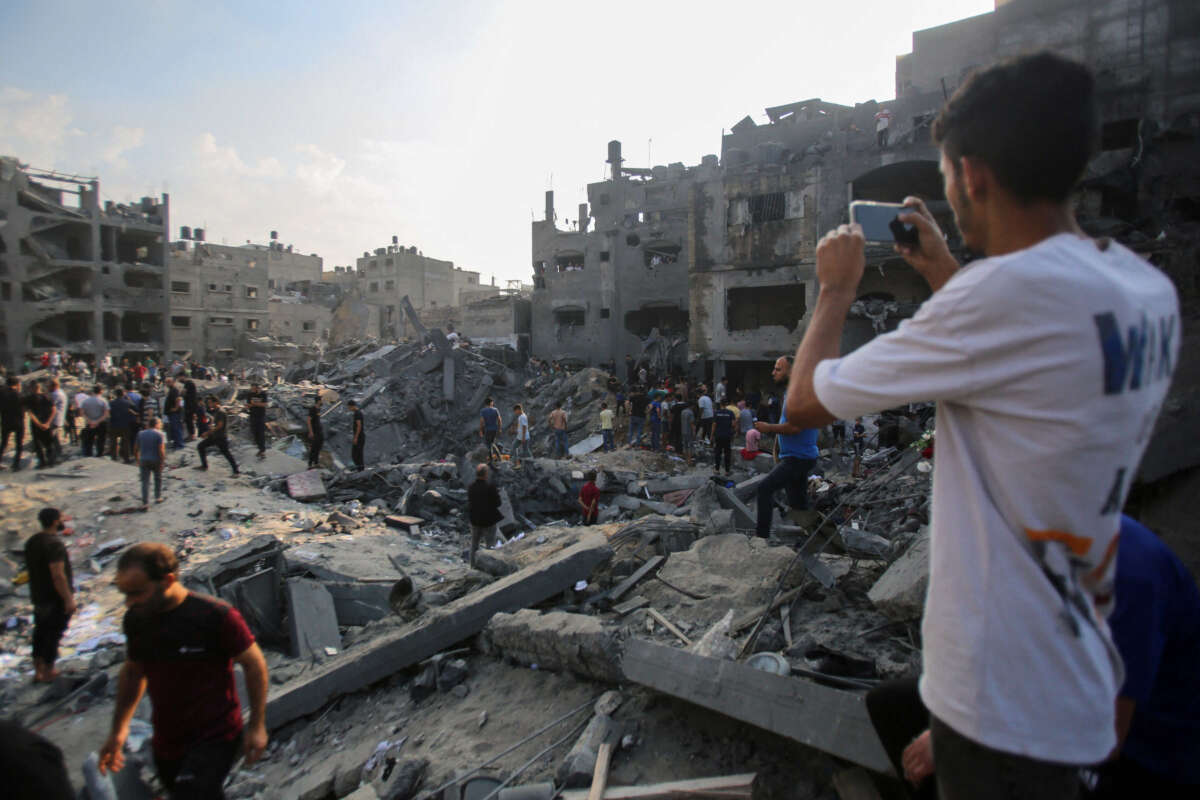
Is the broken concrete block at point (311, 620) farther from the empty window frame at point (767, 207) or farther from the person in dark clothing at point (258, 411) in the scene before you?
the empty window frame at point (767, 207)

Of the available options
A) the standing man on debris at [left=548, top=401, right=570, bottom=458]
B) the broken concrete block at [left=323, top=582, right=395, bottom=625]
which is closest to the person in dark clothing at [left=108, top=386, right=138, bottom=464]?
the broken concrete block at [left=323, top=582, right=395, bottom=625]

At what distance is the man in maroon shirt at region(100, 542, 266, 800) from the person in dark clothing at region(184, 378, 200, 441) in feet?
52.8

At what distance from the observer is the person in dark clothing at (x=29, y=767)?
1.73 meters

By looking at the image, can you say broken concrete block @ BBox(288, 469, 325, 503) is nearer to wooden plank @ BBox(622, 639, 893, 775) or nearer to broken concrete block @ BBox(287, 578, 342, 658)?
broken concrete block @ BBox(287, 578, 342, 658)

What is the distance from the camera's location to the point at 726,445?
1496cm

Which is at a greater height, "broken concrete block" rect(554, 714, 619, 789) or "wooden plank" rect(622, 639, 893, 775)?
"wooden plank" rect(622, 639, 893, 775)

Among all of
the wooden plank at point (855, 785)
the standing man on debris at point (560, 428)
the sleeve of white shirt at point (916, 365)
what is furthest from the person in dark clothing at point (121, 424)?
the sleeve of white shirt at point (916, 365)

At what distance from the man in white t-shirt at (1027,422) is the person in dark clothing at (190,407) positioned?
1909 centimetres

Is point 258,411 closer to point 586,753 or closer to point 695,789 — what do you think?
point 586,753

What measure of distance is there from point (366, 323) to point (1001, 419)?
52077 millimetres

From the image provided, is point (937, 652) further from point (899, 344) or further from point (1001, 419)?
point (899, 344)

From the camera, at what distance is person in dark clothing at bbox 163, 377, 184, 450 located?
49.6ft

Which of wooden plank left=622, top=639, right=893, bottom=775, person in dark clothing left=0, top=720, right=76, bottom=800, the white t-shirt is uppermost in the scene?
the white t-shirt

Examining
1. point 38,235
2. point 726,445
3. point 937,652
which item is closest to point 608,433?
point 726,445
